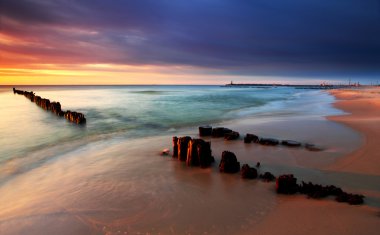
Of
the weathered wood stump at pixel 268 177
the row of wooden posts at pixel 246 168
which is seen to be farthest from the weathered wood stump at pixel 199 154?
the weathered wood stump at pixel 268 177

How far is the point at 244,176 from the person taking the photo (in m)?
8.41

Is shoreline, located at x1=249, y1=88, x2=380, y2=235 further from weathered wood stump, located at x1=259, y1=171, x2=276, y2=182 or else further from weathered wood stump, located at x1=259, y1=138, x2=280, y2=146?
weathered wood stump, located at x1=259, y1=138, x2=280, y2=146

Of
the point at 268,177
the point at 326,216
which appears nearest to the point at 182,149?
the point at 268,177

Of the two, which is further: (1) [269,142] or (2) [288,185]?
(1) [269,142]

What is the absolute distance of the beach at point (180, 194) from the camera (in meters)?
5.75

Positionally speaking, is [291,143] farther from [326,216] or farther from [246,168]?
[326,216]

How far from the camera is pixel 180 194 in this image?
291 inches

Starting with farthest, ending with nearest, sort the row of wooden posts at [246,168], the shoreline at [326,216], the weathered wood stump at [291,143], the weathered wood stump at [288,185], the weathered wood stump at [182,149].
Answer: the weathered wood stump at [291,143], the weathered wood stump at [182,149], the weathered wood stump at [288,185], the row of wooden posts at [246,168], the shoreline at [326,216]

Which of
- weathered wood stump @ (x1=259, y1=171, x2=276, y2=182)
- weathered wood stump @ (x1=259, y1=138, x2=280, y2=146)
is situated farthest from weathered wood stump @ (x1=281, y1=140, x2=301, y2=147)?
weathered wood stump @ (x1=259, y1=171, x2=276, y2=182)

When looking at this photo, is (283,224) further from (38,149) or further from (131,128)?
(131,128)

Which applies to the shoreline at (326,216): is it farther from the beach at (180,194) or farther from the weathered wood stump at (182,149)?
Answer: the weathered wood stump at (182,149)

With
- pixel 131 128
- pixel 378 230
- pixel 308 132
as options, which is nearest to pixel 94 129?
pixel 131 128

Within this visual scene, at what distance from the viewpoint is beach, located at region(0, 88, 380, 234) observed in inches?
227

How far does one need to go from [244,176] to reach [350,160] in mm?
4122
